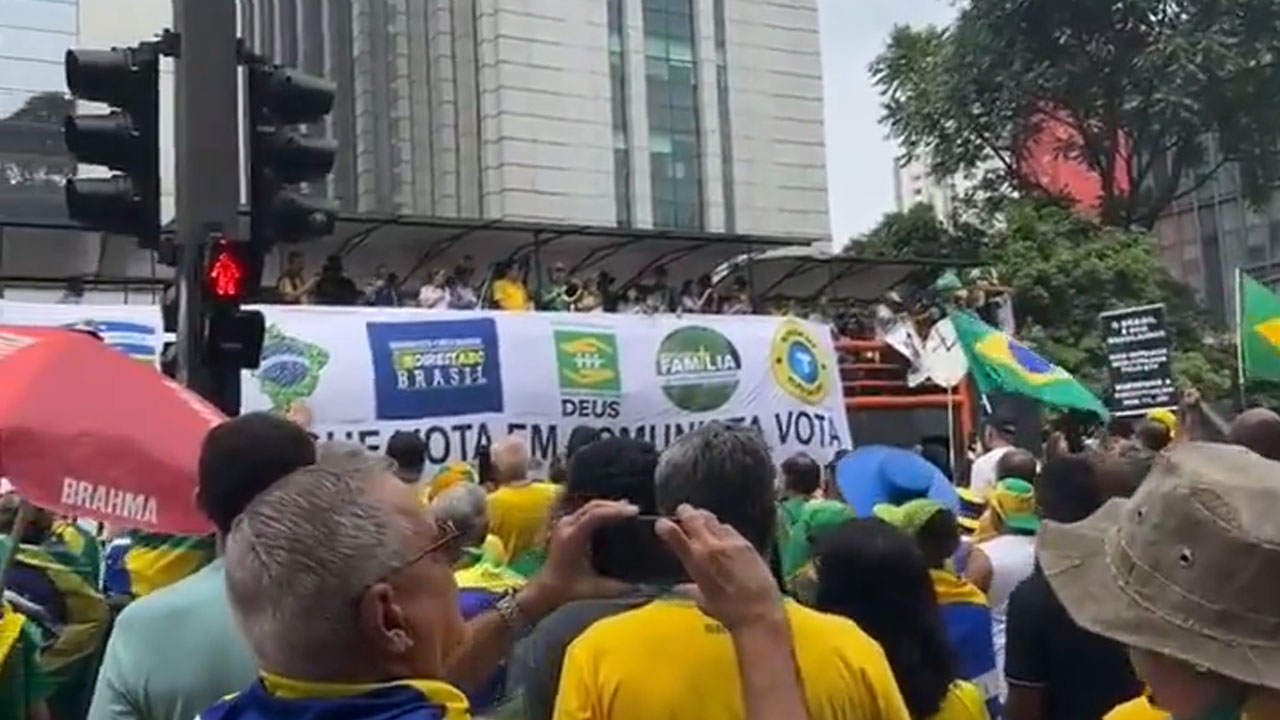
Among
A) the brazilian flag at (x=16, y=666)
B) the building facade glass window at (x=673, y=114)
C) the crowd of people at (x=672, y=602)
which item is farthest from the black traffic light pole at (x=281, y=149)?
the building facade glass window at (x=673, y=114)

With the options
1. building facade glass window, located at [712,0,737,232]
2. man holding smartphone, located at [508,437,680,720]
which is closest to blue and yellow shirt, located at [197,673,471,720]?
man holding smartphone, located at [508,437,680,720]

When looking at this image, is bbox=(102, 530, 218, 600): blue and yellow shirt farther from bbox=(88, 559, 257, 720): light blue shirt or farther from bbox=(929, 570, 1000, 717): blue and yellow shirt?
bbox=(929, 570, 1000, 717): blue and yellow shirt

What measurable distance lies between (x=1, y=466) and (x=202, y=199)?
3.82 meters

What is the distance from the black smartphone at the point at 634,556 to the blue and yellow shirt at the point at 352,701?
1.03 m

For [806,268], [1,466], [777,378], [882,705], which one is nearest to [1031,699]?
[882,705]

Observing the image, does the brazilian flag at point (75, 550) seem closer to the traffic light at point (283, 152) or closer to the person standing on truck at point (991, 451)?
the traffic light at point (283, 152)

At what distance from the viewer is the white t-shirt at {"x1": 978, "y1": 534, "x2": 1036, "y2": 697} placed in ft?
18.1

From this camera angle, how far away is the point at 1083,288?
91.0ft

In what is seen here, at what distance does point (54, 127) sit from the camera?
108 feet

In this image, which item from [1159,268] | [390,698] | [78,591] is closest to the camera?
[390,698]

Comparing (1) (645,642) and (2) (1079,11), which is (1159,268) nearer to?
(2) (1079,11)

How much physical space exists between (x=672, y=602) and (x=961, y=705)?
0.96 meters

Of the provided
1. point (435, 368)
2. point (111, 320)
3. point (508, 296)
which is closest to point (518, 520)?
point (435, 368)

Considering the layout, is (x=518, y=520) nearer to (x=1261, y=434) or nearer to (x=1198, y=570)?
(x=1261, y=434)
